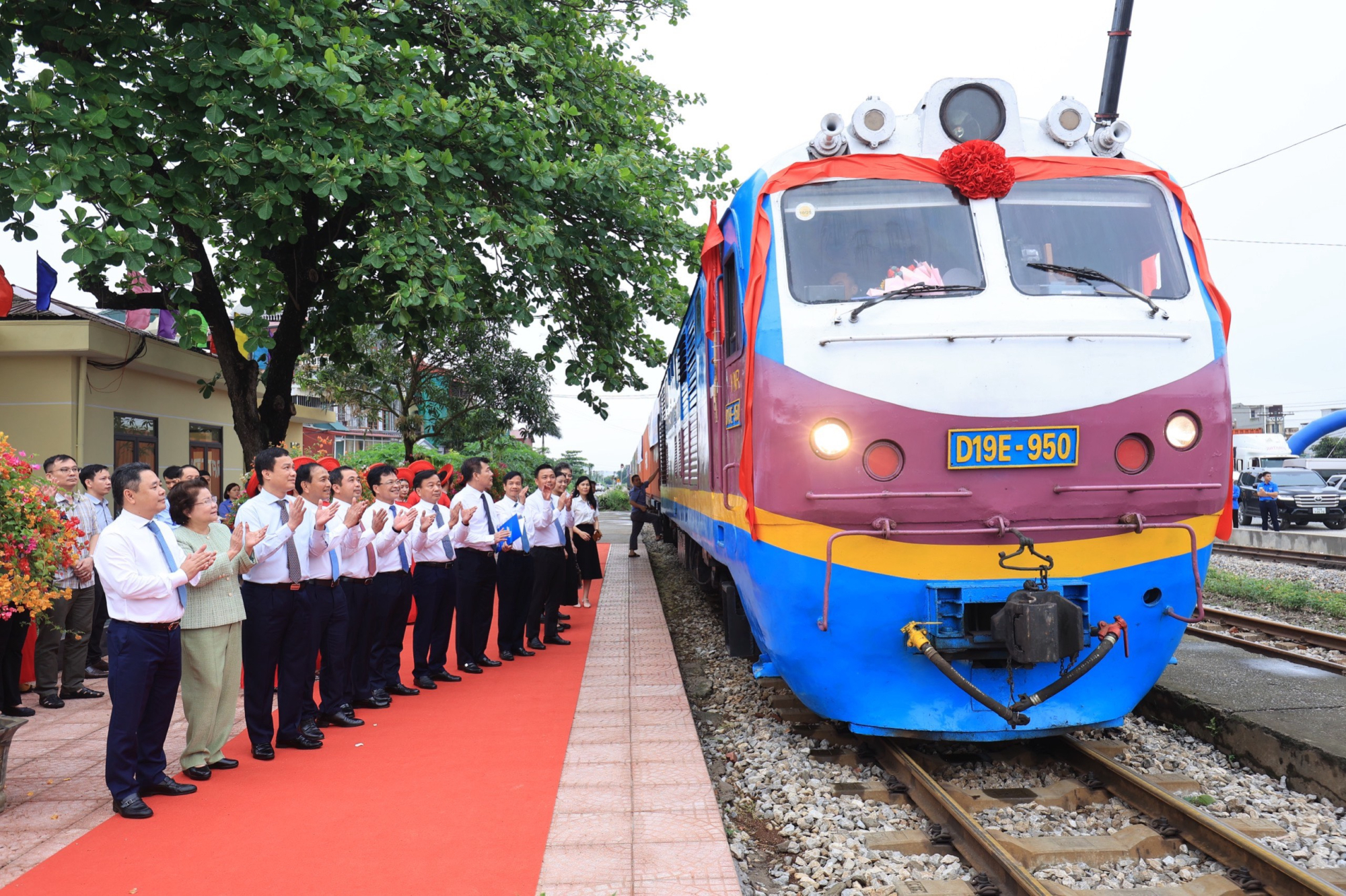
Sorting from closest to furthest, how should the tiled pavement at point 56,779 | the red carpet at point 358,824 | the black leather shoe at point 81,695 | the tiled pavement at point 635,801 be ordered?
the tiled pavement at point 635,801 → the red carpet at point 358,824 → the tiled pavement at point 56,779 → the black leather shoe at point 81,695

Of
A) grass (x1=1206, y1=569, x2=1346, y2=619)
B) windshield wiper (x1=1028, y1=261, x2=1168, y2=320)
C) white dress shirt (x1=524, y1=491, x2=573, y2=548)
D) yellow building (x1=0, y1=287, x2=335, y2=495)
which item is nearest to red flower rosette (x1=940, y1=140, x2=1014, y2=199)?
windshield wiper (x1=1028, y1=261, x2=1168, y2=320)

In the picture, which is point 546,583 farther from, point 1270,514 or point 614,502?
point 614,502

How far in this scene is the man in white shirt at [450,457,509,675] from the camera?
26.2 feet

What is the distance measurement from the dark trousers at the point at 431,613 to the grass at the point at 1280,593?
9.60m

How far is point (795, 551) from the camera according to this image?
464 cm

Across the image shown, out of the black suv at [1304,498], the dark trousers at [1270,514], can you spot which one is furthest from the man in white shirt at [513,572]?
the black suv at [1304,498]

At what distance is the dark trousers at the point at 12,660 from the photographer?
6.43m

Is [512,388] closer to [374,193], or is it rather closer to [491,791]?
[374,193]

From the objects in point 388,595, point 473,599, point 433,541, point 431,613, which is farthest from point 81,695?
point 473,599

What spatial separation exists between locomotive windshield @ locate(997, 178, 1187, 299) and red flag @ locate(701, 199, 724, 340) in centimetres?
156

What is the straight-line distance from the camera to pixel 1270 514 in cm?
2255

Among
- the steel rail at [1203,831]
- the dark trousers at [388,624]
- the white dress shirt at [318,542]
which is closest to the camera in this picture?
the steel rail at [1203,831]

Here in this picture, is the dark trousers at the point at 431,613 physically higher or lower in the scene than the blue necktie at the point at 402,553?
lower

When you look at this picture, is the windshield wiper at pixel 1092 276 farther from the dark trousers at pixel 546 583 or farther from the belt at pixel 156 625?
the dark trousers at pixel 546 583
